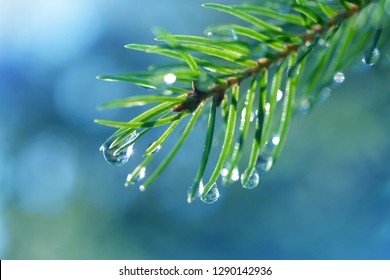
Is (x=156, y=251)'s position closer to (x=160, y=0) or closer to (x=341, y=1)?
(x=160, y=0)

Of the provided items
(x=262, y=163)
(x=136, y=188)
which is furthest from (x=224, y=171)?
(x=136, y=188)

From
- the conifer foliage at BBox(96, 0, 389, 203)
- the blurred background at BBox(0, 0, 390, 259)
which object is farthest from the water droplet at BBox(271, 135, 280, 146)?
the blurred background at BBox(0, 0, 390, 259)

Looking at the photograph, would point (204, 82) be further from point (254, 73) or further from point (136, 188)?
point (136, 188)

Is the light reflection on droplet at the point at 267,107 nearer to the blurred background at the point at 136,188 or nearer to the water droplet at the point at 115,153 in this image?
the water droplet at the point at 115,153

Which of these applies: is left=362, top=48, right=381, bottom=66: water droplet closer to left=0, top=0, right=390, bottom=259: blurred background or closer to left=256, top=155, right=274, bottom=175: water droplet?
left=256, top=155, right=274, bottom=175: water droplet

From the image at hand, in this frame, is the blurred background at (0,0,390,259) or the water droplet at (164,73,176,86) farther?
the blurred background at (0,0,390,259)

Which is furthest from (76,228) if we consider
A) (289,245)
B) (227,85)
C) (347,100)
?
(227,85)
